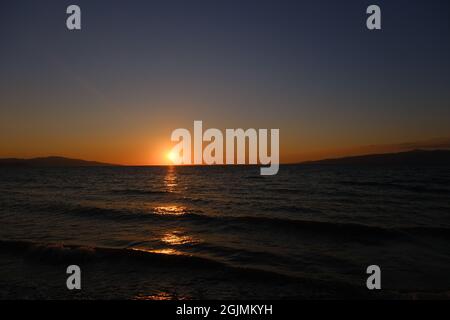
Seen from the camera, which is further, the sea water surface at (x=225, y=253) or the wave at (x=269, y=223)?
the wave at (x=269, y=223)

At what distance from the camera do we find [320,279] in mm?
8055

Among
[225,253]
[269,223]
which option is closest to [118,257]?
[225,253]

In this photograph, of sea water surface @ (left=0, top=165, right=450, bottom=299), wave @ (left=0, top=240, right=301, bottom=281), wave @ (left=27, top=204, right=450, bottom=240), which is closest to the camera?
sea water surface @ (left=0, top=165, right=450, bottom=299)

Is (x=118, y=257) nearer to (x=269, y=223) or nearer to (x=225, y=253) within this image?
(x=225, y=253)

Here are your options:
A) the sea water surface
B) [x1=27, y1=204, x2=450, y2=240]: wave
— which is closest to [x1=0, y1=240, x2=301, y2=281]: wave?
the sea water surface

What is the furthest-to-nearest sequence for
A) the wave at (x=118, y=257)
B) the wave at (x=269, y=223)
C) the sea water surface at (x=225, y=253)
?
the wave at (x=269, y=223) < the wave at (x=118, y=257) < the sea water surface at (x=225, y=253)

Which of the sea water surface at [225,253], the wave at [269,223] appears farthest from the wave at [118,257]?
the wave at [269,223]

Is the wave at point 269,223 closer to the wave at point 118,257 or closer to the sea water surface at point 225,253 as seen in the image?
the sea water surface at point 225,253

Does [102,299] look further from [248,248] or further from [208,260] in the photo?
[248,248]

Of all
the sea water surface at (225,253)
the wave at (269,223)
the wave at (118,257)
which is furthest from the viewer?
the wave at (269,223)

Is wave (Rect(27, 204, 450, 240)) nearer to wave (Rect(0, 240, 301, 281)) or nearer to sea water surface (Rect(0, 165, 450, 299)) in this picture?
sea water surface (Rect(0, 165, 450, 299))

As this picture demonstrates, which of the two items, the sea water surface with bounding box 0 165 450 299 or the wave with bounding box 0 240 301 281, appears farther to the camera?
the wave with bounding box 0 240 301 281
